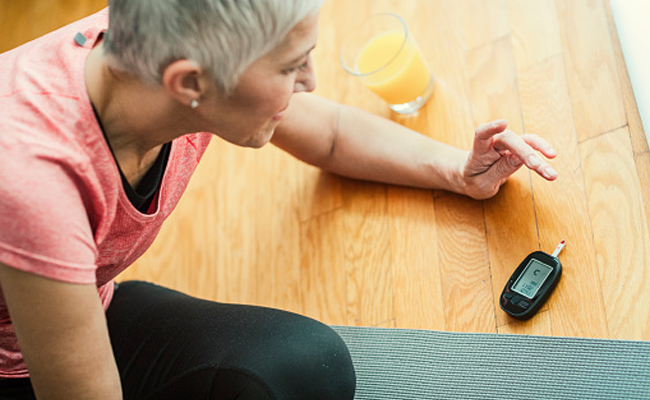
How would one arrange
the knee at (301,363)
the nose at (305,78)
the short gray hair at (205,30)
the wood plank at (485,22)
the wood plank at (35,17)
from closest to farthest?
the short gray hair at (205,30) < the nose at (305,78) < the knee at (301,363) < the wood plank at (485,22) < the wood plank at (35,17)

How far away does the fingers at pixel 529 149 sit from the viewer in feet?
3.19

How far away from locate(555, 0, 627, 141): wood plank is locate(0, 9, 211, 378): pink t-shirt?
29.5 inches

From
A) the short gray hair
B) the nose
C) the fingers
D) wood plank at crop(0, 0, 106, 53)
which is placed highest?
the short gray hair

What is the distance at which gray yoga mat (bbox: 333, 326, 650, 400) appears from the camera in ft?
3.10

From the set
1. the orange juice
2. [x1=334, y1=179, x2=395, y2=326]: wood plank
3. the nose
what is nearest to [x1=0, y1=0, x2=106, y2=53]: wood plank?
the orange juice

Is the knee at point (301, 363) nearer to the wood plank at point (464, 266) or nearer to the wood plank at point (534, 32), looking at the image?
the wood plank at point (464, 266)

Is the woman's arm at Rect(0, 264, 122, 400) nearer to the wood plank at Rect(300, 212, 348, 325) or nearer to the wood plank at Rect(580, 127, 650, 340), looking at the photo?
the wood plank at Rect(300, 212, 348, 325)

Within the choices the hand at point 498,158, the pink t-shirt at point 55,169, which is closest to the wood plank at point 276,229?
the hand at point 498,158

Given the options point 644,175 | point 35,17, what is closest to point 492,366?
point 644,175

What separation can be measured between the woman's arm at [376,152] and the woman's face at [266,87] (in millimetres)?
357

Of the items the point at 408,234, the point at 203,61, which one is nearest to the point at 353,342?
the point at 408,234

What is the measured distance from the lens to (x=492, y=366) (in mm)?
1025

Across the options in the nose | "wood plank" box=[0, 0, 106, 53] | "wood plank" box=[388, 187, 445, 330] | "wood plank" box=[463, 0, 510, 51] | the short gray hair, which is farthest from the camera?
"wood plank" box=[0, 0, 106, 53]

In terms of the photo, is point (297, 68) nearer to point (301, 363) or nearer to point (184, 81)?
point (184, 81)
